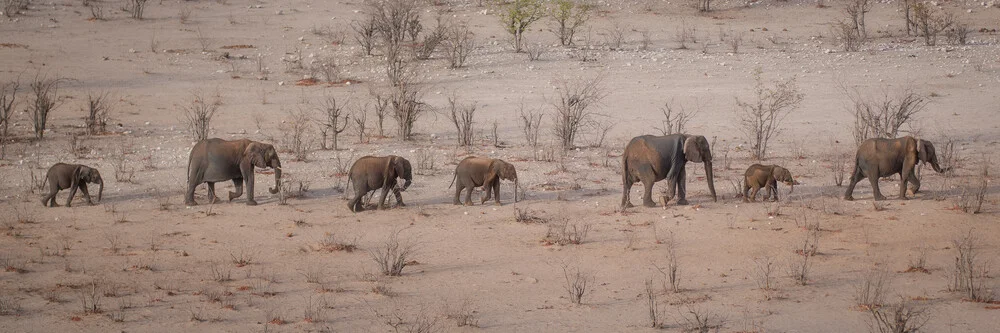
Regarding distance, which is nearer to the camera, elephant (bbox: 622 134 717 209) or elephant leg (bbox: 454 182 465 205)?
elephant (bbox: 622 134 717 209)

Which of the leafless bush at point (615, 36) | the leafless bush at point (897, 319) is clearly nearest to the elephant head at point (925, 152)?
the leafless bush at point (897, 319)

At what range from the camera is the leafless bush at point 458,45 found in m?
27.1

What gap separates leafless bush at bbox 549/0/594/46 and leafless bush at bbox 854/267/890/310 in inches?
725

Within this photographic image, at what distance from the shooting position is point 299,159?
17.8 meters

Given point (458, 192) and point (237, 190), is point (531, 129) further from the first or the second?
point (237, 190)

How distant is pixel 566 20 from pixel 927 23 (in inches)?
412

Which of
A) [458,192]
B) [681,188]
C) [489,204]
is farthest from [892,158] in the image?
[458,192]

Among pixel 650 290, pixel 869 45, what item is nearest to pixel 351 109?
pixel 650 290

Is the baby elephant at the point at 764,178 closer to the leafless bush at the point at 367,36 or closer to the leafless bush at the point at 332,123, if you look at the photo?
the leafless bush at the point at 332,123

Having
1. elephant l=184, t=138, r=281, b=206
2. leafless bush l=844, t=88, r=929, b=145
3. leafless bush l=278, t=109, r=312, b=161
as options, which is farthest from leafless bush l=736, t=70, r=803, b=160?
elephant l=184, t=138, r=281, b=206

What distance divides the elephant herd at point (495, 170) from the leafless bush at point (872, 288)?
10.4 feet

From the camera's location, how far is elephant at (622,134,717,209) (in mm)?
14203

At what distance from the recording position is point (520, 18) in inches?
1164

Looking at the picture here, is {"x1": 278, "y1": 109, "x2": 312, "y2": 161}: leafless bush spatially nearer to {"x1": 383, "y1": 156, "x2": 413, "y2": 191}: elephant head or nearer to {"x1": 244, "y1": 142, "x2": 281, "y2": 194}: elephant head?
{"x1": 244, "y1": 142, "x2": 281, "y2": 194}: elephant head
